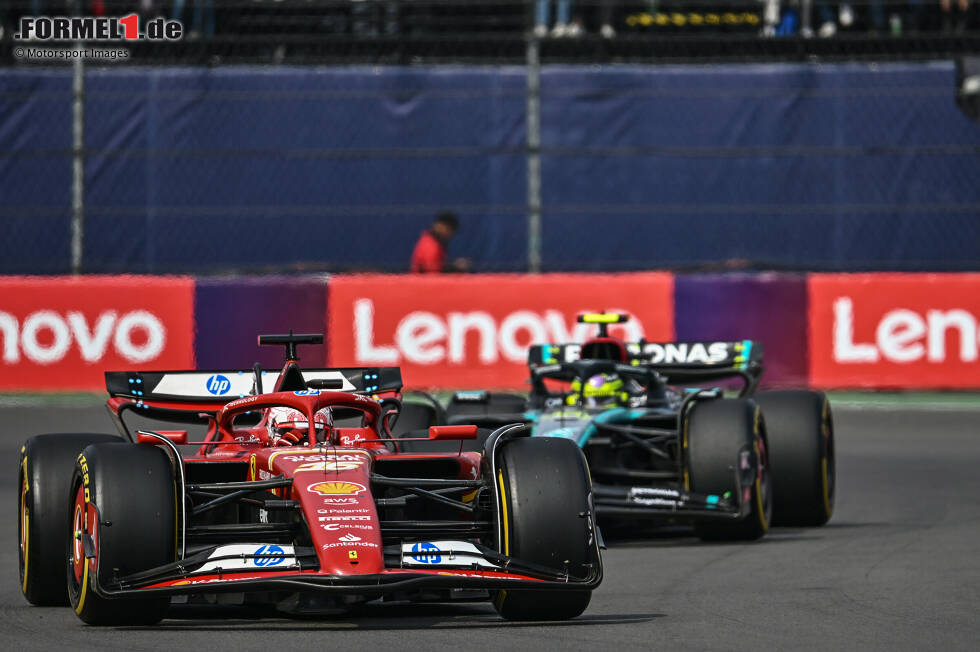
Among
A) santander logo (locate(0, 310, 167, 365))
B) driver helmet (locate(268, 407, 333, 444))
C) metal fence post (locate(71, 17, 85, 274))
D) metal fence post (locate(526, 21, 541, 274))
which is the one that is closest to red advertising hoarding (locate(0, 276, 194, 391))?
santander logo (locate(0, 310, 167, 365))

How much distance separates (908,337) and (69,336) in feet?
24.0

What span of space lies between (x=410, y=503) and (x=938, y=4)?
587 inches

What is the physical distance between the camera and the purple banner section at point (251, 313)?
17.5 m

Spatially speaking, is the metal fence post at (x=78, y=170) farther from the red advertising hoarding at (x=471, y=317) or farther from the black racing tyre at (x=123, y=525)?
the black racing tyre at (x=123, y=525)

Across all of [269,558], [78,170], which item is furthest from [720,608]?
[78,170]

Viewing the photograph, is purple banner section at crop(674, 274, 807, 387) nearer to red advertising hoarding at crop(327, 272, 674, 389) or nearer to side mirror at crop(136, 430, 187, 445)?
red advertising hoarding at crop(327, 272, 674, 389)

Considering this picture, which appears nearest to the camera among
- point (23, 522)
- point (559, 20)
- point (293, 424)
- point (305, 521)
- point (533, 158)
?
point (305, 521)

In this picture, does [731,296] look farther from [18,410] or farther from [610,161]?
[18,410]

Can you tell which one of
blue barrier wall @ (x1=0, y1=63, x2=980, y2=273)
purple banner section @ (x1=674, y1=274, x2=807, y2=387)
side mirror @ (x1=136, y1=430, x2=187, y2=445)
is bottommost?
side mirror @ (x1=136, y1=430, x2=187, y2=445)

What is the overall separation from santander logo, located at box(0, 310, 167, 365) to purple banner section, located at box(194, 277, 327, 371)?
43 centimetres

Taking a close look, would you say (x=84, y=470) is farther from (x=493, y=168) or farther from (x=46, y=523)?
(x=493, y=168)

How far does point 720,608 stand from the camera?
7660 millimetres

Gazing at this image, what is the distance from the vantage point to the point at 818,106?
70.3 ft

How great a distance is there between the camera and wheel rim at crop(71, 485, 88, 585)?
7.11m
